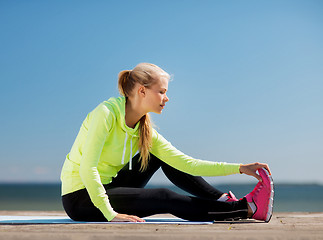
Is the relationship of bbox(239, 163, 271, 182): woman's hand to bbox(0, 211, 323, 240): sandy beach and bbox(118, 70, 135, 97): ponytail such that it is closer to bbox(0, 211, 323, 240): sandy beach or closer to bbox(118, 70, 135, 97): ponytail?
→ bbox(0, 211, 323, 240): sandy beach

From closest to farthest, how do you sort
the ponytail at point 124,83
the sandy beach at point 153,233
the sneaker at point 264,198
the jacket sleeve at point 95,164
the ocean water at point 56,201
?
the sandy beach at point 153,233 → the jacket sleeve at point 95,164 → the sneaker at point 264,198 → the ponytail at point 124,83 → the ocean water at point 56,201

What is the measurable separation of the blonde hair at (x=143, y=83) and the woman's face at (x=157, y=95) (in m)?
0.03

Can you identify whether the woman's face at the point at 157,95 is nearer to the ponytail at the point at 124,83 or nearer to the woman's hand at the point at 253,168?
the ponytail at the point at 124,83

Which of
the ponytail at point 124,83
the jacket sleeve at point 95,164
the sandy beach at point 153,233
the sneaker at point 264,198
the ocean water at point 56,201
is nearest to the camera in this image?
the sandy beach at point 153,233

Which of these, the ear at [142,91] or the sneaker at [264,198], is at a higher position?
the ear at [142,91]

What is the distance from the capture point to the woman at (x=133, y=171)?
2707mm

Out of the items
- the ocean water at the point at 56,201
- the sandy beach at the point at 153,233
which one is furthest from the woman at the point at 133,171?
the ocean water at the point at 56,201

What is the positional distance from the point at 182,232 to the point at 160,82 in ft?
3.91

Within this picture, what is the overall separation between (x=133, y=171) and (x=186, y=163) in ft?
1.41

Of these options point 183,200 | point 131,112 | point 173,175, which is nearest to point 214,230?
point 183,200

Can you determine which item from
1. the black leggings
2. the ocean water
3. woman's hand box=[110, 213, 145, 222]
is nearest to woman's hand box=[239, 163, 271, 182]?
the black leggings

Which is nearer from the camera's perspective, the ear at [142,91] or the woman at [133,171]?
the woman at [133,171]

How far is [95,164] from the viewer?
267cm

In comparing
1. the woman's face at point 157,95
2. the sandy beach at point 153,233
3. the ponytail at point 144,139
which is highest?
the woman's face at point 157,95
